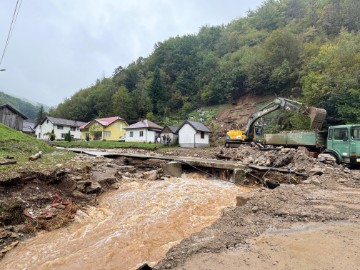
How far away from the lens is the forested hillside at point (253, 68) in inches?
923

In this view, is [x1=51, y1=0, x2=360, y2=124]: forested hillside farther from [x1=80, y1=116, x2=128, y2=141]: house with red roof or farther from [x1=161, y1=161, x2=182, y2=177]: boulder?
[x1=161, y1=161, x2=182, y2=177]: boulder

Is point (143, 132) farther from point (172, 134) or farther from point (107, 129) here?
point (107, 129)

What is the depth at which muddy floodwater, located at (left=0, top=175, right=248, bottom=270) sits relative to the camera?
4.71m

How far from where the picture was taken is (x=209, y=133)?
3534 centimetres

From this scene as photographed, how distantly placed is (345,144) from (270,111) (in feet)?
24.0

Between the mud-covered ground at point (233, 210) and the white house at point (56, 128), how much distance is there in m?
44.5

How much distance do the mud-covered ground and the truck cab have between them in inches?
35.3

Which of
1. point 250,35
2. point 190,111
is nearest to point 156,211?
point 190,111

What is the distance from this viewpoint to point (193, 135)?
32906 millimetres

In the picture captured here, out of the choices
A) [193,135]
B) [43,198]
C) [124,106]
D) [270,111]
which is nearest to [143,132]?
[193,135]

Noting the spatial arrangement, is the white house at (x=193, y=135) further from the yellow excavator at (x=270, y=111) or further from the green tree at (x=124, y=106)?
the green tree at (x=124, y=106)

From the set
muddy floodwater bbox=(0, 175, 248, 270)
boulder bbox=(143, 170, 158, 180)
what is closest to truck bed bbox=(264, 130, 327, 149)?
muddy floodwater bbox=(0, 175, 248, 270)

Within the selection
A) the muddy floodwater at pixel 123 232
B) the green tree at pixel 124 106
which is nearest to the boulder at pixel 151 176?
the muddy floodwater at pixel 123 232

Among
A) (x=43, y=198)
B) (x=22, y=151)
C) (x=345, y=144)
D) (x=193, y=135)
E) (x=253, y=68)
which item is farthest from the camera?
(x=253, y=68)
